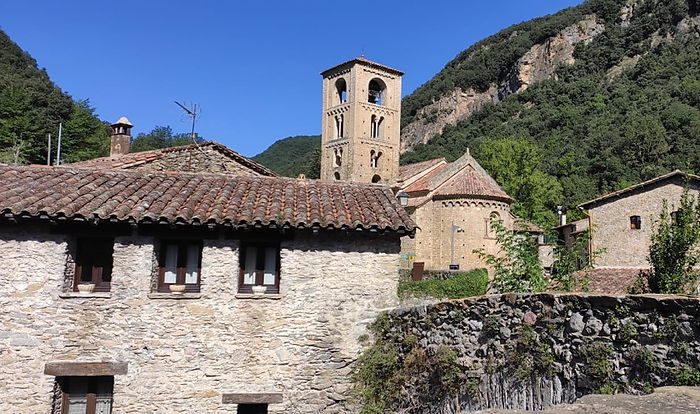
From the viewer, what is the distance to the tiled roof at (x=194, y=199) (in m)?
8.17

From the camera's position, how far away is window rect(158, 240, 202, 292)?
28.7ft

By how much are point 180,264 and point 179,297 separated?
668 mm

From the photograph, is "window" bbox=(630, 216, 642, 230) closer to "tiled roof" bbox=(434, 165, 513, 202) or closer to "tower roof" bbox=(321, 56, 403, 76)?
"tiled roof" bbox=(434, 165, 513, 202)

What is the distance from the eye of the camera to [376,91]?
44875 mm

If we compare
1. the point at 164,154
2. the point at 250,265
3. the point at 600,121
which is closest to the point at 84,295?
the point at 250,265

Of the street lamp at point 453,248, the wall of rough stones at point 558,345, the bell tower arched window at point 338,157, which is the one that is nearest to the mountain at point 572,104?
the wall of rough stones at point 558,345

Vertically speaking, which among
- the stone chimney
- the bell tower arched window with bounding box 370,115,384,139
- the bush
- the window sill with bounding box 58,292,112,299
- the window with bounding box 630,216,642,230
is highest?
the bell tower arched window with bounding box 370,115,384,139

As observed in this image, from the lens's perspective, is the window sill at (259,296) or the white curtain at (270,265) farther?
the white curtain at (270,265)

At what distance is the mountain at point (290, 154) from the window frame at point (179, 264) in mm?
65118

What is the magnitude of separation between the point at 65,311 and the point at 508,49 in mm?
127161

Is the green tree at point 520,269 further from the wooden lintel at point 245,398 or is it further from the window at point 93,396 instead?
the window at point 93,396

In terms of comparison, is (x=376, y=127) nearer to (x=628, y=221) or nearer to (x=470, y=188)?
(x=470, y=188)

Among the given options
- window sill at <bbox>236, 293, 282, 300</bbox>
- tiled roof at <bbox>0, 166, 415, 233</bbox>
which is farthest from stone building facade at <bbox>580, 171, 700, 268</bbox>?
window sill at <bbox>236, 293, 282, 300</bbox>

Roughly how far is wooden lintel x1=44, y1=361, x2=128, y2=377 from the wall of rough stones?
526 centimetres
